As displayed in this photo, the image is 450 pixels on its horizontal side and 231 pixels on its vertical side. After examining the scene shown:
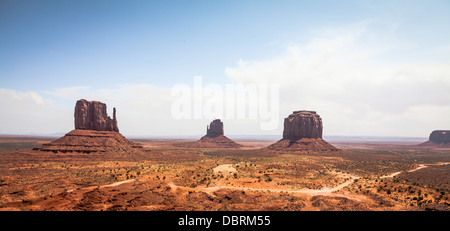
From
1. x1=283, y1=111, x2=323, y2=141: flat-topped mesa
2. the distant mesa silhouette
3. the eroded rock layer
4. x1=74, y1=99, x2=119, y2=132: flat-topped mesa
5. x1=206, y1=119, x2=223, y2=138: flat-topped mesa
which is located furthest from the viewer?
x1=206, y1=119, x2=223, y2=138: flat-topped mesa

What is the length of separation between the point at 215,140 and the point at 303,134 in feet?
224

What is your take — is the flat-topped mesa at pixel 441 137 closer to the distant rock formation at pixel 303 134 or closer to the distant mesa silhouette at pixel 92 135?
the distant rock formation at pixel 303 134

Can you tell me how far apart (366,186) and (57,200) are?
43.3 m

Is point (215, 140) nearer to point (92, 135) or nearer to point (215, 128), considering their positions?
point (215, 128)

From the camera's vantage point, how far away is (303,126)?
351 feet

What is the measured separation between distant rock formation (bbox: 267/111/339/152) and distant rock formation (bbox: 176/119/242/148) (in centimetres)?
4670

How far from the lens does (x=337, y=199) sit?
26.8 m

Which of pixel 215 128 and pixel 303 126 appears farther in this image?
pixel 215 128

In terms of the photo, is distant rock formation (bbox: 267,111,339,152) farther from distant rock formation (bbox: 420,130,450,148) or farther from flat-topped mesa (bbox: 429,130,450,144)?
flat-topped mesa (bbox: 429,130,450,144)

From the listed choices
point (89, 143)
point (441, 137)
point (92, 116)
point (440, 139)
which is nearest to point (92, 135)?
point (89, 143)

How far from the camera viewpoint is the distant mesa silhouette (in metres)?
66.1

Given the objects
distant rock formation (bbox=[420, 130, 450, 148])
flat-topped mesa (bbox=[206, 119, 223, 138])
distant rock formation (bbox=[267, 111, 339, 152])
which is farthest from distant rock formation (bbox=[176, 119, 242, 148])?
distant rock formation (bbox=[420, 130, 450, 148])
